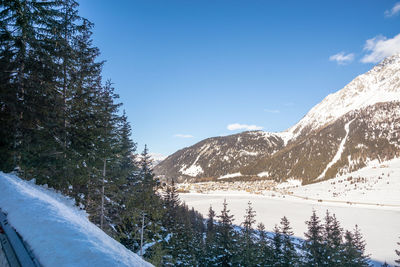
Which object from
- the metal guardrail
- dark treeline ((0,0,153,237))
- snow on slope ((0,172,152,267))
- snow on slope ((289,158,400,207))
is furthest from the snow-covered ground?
the metal guardrail

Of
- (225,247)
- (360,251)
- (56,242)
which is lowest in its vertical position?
(360,251)

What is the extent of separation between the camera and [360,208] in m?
88.8

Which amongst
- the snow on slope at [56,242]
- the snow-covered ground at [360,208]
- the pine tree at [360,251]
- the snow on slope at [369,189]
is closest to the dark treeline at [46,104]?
the snow on slope at [56,242]

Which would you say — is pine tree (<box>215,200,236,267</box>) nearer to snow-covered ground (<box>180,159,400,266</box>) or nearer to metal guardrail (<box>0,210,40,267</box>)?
snow-covered ground (<box>180,159,400,266</box>)

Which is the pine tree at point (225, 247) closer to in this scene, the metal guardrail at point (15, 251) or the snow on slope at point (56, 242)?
the snow on slope at point (56, 242)

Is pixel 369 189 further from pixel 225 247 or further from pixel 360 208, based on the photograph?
pixel 225 247

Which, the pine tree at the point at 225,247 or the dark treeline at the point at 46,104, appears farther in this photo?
the pine tree at the point at 225,247

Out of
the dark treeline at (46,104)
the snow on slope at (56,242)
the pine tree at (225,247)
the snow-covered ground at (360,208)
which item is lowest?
the snow-covered ground at (360,208)

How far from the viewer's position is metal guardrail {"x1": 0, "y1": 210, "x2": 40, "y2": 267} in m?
2.28

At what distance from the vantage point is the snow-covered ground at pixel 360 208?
53369 mm

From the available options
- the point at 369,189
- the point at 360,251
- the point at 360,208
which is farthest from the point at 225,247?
the point at 369,189

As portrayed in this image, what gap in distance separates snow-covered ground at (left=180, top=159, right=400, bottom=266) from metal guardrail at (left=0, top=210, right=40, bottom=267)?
41.6m

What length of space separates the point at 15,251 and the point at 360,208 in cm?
11256

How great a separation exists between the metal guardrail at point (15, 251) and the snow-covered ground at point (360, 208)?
4159cm
